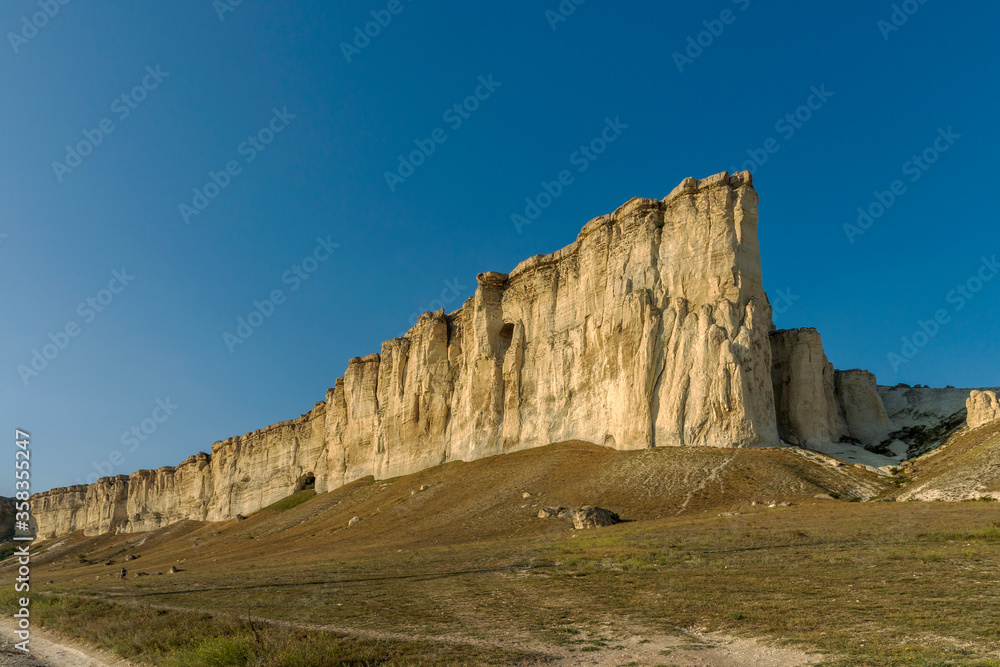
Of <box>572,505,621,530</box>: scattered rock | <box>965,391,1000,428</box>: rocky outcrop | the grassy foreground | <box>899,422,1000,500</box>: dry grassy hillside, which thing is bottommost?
the grassy foreground

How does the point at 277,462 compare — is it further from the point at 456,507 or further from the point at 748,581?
the point at 748,581

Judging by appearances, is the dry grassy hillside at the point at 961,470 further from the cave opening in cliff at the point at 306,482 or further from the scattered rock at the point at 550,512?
the cave opening in cliff at the point at 306,482

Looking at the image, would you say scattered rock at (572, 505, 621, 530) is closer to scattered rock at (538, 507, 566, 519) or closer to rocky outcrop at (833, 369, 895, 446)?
scattered rock at (538, 507, 566, 519)

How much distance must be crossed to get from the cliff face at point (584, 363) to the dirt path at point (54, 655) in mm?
33010

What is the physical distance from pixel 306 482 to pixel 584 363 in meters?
45.8

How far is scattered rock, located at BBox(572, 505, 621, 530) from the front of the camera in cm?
2812

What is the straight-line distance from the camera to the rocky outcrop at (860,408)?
46.4 meters

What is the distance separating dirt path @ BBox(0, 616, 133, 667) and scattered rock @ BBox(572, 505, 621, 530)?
775 inches

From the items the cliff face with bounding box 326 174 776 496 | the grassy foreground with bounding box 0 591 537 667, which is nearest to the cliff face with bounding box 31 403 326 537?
the cliff face with bounding box 326 174 776 496

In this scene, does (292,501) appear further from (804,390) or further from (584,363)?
(804,390)

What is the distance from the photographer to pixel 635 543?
21.4 metres

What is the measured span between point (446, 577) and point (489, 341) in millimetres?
40377

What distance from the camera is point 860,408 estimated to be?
47.4 m

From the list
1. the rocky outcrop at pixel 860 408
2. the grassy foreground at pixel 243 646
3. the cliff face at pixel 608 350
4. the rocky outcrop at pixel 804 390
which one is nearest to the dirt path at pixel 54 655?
the grassy foreground at pixel 243 646
